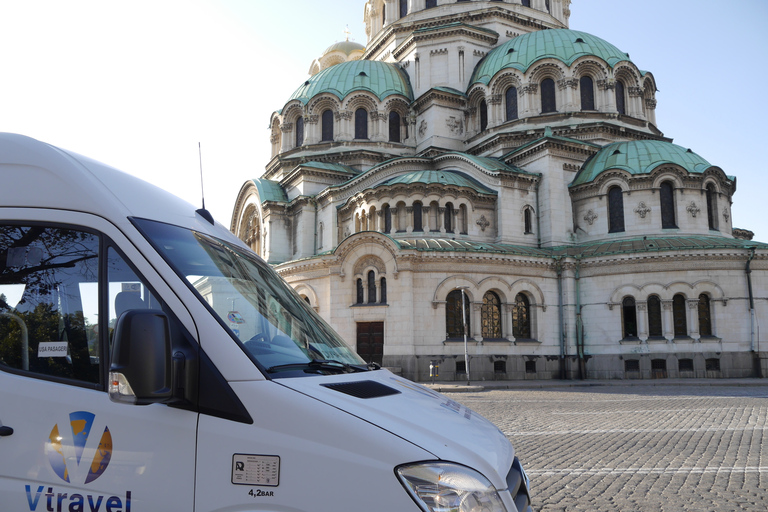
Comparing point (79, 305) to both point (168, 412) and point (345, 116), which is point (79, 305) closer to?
point (168, 412)

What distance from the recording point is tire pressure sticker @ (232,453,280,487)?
2795mm

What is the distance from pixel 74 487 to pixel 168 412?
24.0 inches

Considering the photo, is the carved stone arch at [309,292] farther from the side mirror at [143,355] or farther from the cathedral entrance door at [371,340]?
the side mirror at [143,355]

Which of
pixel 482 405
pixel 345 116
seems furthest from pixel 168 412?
pixel 345 116

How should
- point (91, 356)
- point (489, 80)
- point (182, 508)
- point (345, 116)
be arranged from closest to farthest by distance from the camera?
1. point (182, 508)
2. point (91, 356)
3. point (489, 80)
4. point (345, 116)

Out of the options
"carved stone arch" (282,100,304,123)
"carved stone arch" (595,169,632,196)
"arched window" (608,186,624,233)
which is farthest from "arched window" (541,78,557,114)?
"carved stone arch" (282,100,304,123)

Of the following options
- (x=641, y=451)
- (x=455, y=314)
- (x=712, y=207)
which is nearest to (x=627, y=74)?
(x=712, y=207)

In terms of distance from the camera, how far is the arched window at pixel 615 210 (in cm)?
3039

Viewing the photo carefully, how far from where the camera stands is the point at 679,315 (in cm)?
2764

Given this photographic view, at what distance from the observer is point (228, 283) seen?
3.79m

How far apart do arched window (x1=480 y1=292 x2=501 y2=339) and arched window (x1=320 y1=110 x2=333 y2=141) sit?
17165 mm

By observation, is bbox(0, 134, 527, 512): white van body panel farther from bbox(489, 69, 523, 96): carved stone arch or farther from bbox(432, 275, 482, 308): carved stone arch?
bbox(489, 69, 523, 96): carved stone arch

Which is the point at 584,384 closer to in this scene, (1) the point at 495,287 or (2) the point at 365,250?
(1) the point at 495,287

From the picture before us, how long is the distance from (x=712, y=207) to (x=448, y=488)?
3254cm
